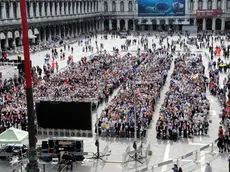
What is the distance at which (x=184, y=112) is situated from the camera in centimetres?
2789

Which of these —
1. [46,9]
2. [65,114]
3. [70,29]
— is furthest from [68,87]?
[70,29]

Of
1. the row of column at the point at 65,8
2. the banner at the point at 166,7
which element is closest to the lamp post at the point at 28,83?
the row of column at the point at 65,8

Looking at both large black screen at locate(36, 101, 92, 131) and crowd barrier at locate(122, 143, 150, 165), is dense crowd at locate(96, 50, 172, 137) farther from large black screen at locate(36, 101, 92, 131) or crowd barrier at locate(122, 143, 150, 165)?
large black screen at locate(36, 101, 92, 131)

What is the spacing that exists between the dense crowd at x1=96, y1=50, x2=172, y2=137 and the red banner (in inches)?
2823

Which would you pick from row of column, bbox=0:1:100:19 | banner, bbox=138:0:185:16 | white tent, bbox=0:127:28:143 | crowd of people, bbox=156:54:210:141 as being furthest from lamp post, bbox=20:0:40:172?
banner, bbox=138:0:185:16

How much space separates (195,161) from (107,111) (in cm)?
936

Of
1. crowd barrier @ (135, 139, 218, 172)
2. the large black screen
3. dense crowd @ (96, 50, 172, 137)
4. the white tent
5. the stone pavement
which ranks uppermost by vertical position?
the large black screen

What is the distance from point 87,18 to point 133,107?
81243 millimetres

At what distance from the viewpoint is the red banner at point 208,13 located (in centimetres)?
10819

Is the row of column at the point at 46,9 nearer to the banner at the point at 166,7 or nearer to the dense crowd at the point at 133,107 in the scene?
the banner at the point at 166,7

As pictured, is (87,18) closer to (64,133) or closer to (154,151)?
(154,151)

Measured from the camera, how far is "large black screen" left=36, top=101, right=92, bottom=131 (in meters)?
22.2

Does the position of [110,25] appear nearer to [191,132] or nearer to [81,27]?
[81,27]

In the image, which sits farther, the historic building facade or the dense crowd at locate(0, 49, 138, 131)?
the historic building facade
